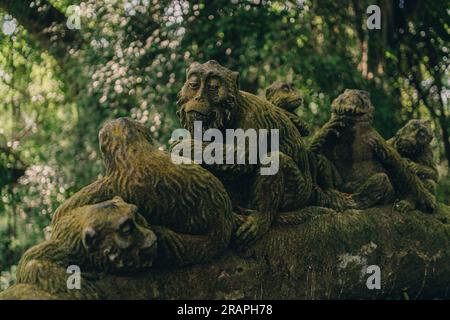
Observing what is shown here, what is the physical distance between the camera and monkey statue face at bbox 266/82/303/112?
5.60 m

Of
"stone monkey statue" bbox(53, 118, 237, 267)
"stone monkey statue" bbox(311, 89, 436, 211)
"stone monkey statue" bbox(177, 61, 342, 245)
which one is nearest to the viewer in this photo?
"stone monkey statue" bbox(53, 118, 237, 267)

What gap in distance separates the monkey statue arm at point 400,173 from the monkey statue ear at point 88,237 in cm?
253

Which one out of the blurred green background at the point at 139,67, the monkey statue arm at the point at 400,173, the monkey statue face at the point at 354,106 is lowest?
the monkey statue arm at the point at 400,173

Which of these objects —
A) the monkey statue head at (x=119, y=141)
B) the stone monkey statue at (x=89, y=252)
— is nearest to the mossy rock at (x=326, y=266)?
the stone monkey statue at (x=89, y=252)

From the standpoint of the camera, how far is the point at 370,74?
10070mm

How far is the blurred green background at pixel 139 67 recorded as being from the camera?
9289 millimetres

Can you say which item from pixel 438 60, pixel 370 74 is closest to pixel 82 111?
pixel 370 74

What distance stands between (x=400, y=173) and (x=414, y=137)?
2.07 feet

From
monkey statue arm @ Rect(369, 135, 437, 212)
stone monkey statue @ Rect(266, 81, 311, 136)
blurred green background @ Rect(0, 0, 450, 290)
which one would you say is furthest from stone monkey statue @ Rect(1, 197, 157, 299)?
blurred green background @ Rect(0, 0, 450, 290)

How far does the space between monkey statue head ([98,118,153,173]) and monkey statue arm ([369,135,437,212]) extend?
6.55 feet

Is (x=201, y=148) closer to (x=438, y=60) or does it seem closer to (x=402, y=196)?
(x=402, y=196)

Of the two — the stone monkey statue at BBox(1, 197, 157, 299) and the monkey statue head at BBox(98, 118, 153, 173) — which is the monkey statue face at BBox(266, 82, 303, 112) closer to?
the monkey statue head at BBox(98, 118, 153, 173)

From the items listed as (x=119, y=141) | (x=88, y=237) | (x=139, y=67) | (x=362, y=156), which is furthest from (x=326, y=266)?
(x=139, y=67)

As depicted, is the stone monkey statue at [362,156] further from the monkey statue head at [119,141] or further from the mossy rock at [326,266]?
the monkey statue head at [119,141]
